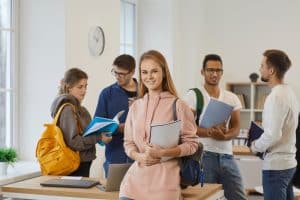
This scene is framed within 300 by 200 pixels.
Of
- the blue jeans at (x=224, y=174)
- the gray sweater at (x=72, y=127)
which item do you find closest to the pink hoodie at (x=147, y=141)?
the gray sweater at (x=72, y=127)

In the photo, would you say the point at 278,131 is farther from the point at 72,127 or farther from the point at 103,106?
the point at 72,127

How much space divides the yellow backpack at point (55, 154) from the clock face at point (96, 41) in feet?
4.86

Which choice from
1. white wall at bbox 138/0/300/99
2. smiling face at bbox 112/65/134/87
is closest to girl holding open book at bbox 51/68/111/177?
smiling face at bbox 112/65/134/87

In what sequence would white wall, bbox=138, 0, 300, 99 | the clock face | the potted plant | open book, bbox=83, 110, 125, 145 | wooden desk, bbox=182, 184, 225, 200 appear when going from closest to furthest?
1. wooden desk, bbox=182, 184, 225, 200
2. open book, bbox=83, 110, 125, 145
3. the potted plant
4. the clock face
5. white wall, bbox=138, 0, 300, 99

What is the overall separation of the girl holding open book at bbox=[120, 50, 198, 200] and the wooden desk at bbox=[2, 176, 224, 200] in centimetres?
31

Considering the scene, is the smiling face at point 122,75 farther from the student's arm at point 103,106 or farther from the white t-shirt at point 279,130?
the white t-shirt at point 279,130

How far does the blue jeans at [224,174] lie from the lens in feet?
A: 12.3

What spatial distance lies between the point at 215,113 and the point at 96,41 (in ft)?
5.86

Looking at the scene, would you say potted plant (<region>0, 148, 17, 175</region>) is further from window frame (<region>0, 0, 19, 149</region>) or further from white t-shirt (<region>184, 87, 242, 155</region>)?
white t-shirt (<region>184, 87, 242, 155</region>)

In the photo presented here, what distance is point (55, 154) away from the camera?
11.8ft

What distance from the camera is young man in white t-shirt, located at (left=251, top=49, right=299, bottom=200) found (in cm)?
356

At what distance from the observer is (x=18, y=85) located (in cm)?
457

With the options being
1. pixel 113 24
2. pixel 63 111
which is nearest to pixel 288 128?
pixel 63 111

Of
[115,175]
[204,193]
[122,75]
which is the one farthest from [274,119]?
[115,175]
